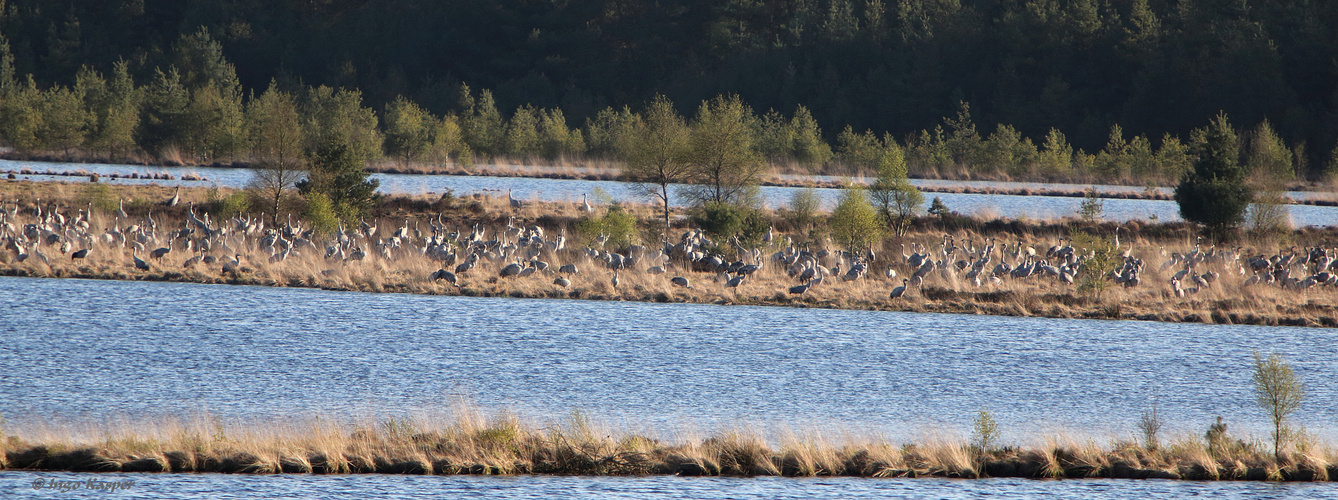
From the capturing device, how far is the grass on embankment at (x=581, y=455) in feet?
36.4

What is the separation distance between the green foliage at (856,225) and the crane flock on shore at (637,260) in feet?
2.54

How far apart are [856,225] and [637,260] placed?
702 centimetres

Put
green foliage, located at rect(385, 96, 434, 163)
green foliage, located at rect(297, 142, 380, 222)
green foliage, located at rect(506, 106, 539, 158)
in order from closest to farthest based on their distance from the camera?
green foliage, located at rect(297, 142, 380, 222) → green foliage, located at rect(385, 96, 434, 163) → green foliage, located at rect(506, 106, 539, 158)

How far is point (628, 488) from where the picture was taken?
11086 millimetres

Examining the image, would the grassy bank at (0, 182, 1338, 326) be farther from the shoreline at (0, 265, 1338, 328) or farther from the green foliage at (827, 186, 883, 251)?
the green foliage at (827, 186, 883, 251)

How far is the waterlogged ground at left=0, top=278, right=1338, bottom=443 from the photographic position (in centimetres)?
1426

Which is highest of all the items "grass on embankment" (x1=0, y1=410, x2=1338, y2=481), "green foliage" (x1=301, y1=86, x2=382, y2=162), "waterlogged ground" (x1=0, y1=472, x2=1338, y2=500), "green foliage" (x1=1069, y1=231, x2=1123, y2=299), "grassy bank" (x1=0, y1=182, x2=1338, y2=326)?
"green foliage" (x1=301, y1=86, x2=382, y2=162)

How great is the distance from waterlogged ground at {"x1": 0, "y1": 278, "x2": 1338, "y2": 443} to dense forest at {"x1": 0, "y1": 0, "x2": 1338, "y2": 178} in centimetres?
3805

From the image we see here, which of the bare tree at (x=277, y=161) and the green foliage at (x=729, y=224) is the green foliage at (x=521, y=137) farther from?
the green foliage at (x=729, y=224)

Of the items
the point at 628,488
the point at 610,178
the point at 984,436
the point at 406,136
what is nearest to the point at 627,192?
the point at 610,178

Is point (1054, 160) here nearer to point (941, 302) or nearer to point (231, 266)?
point (941, 302)

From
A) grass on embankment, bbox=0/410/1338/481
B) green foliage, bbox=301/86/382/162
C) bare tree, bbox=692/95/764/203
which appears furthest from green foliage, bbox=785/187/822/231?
green foliage, bbox=301/86/382/162

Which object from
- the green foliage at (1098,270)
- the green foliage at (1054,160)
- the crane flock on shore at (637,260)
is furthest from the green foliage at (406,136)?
the green foliage at (1098,270)

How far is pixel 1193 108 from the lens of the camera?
69.5 metres
